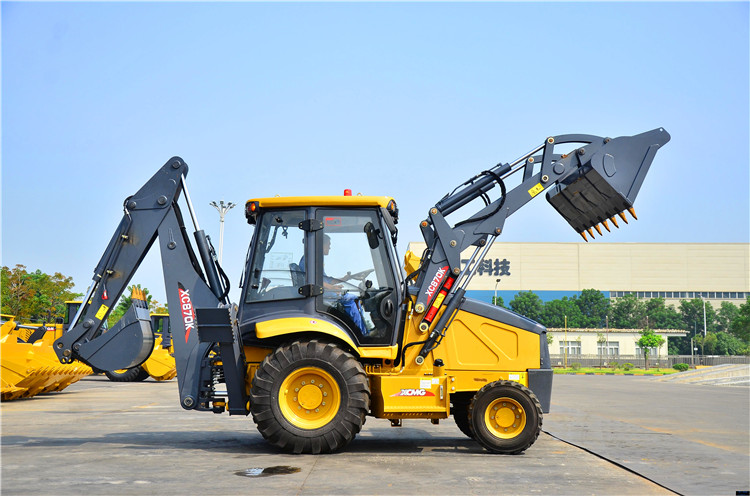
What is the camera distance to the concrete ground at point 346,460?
692 centimetres

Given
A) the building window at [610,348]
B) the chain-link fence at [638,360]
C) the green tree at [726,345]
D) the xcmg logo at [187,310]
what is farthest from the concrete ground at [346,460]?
the green tree at [726,345]

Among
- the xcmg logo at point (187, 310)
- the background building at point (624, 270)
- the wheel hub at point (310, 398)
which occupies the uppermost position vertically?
the background building at point (624, 270)

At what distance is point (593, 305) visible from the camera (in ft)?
354

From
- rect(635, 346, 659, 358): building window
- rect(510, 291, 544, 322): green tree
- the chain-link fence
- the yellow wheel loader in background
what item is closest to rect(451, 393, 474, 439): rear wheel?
the yellow wheel loader in background

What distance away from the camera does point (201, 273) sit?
1011 centimetres

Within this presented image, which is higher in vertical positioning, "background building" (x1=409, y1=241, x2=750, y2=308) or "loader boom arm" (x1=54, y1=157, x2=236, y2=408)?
"background building" (x1=409, y1=241, x2=750, y2=308)

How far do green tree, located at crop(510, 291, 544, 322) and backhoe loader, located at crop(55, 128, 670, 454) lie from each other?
9386cm

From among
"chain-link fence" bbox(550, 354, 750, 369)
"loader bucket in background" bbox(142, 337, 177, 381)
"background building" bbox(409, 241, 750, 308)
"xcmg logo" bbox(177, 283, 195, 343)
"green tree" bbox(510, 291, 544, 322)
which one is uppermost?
"background building" bbox(409, 241, 750, 308)

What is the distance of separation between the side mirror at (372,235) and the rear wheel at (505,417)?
2.31m

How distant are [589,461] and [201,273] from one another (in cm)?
555

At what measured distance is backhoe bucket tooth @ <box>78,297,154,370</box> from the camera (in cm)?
990

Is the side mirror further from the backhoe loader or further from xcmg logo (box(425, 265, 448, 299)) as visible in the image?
xcmg logo (box(425, 265, 448, 299))

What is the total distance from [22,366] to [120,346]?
29.2ft

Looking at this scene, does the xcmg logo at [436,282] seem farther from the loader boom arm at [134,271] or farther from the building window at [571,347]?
the building window at [571,347]
